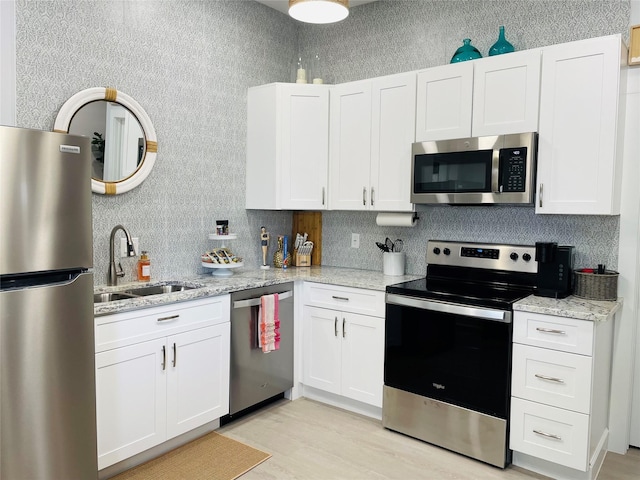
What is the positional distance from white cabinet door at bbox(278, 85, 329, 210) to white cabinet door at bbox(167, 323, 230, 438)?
1.22 meters

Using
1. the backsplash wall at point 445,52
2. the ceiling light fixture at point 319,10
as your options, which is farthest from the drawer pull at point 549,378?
the ceiling light fixture at point 319,10

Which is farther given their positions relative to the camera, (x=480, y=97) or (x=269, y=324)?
(x=269, y=324)

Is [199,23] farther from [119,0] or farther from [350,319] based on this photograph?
[350,319]

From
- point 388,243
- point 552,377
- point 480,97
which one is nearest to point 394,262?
point 388,243

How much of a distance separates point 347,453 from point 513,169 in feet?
6.12

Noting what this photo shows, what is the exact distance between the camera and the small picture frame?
8.79 ft

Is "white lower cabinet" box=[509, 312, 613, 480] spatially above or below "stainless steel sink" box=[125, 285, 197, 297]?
below

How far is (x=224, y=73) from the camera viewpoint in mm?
3617

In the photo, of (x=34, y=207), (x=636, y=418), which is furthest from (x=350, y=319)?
(x=34, y=207)

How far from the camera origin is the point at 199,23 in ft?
11.1

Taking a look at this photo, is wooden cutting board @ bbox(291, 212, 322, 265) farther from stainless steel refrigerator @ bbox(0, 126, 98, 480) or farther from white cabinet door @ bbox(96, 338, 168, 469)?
stainless steel refrigerator @ bbox(0, 126, 98, 480)

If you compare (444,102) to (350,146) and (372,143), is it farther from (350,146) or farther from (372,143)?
(350,146)

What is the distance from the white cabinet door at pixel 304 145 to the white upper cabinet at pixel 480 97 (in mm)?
801

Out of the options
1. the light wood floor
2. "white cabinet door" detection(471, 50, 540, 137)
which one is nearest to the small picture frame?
"white cabinet door" detection(471, 50, 540, 137)
